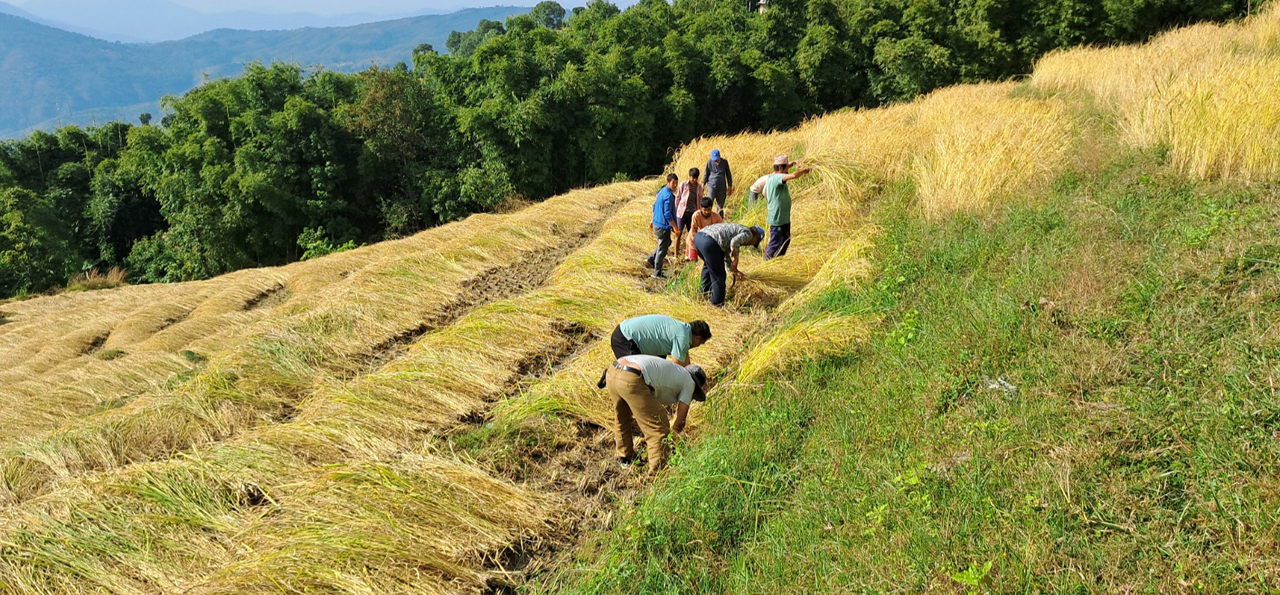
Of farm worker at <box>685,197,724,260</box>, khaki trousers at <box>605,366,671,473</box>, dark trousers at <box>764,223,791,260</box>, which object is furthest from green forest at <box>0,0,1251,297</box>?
khaki trousers at <box>605,366,671,473</box>

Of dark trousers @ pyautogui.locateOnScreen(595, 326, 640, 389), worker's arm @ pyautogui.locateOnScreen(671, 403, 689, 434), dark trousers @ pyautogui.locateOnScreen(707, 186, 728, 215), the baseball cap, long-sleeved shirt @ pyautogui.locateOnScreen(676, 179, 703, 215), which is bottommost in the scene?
worker's arm @ pyautogui.locateOnScreen(671, 403, 689, 434)

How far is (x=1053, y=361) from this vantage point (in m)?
3.69

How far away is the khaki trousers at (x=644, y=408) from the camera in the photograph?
4172mm

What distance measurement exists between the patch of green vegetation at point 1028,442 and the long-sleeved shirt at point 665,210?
10.4ft

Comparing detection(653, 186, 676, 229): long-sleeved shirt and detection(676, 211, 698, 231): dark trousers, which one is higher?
detection(653, 186, 676, 229): long-sleeved shirt

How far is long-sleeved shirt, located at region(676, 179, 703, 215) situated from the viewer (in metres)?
7.68

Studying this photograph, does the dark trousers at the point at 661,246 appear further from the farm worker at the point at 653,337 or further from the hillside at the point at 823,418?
the farm worker at the point at 653,337

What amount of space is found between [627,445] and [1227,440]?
3037mm

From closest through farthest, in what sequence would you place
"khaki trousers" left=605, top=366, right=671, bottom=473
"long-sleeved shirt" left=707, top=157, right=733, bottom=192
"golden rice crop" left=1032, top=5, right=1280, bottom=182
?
"khaki trousers" left=605, top=366, right=671, bottom=473, "golden rice crop" left=1032, top=5, right=1280, bottom=182, "long-sleeved shirt" left=707, top=157, right=733, bottom=192

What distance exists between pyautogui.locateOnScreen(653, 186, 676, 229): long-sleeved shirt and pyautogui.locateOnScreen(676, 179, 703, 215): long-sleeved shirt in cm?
16

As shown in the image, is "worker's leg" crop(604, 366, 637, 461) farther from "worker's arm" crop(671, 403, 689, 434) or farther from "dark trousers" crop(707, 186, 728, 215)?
"dark trousers" crop(707, 186, 728, 215)

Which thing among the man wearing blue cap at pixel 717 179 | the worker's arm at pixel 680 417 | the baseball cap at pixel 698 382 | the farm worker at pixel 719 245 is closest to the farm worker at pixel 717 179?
the man wearing blue cap at pixel 717 179

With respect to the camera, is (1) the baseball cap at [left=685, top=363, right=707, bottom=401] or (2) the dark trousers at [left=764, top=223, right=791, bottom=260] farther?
(2) the dark trousers at [left=764, top=223, right=791, bottom=260]

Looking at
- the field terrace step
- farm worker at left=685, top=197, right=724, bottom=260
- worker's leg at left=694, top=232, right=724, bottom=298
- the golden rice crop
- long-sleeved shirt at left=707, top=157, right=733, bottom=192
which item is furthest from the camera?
long-sleeved shirt at left=707, top=157, right=733, bottom=192
